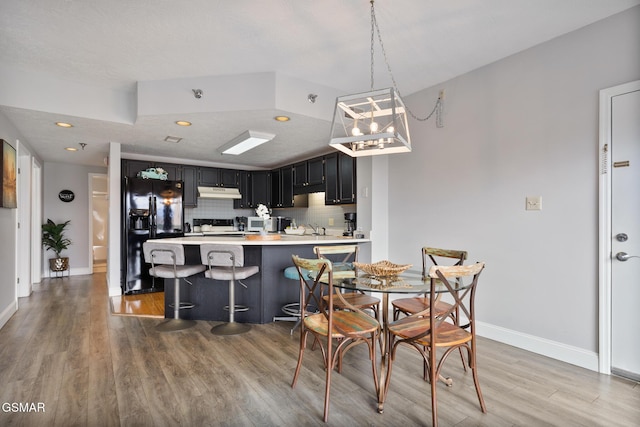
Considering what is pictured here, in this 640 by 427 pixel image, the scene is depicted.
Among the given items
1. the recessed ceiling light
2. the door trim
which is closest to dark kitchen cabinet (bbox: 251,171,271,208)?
the recessed ceiling light

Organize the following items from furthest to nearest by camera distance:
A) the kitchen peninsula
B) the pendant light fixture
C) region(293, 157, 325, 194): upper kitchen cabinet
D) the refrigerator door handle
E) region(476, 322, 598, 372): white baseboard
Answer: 1. region(293, 157, 325, 194): upper kitchen cabinet
2. the refrigerator door handle
3. the kitchen peninsula
4. region(476, 322, 598, 372): white baseboard
5. the pendant light fixture

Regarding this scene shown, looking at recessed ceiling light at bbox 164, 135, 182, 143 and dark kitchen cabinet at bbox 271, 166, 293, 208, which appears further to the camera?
dark kitchen cabinet at bbox 271, 166, 293, 208

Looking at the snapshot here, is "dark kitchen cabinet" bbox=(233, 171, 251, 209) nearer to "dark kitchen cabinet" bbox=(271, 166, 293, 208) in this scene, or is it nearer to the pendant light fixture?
"dark kitchen cabinet" bbox=(271, 166, 293, 208)

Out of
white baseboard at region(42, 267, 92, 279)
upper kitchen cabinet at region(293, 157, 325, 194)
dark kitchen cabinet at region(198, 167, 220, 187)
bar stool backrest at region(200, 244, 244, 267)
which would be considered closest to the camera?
bar stool backrest at region(200, 244, 244, 267)

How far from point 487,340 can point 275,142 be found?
3580 mm

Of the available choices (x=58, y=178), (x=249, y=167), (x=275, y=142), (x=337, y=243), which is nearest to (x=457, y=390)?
(x=337, y=243)

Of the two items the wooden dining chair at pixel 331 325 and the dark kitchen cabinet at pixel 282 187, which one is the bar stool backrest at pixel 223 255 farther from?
the dark kitchen cabinet at pixel 282 187

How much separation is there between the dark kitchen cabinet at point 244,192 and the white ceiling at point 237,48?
99.2 inches

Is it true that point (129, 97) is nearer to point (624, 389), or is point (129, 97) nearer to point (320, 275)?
point (320, 275)

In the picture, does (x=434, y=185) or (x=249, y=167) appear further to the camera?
(x=249, y=167)

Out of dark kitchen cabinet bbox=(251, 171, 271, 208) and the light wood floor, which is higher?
dark kitchen cabinet bbox=(251, 171, 271, 208)

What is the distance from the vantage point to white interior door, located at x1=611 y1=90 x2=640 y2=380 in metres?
2.32

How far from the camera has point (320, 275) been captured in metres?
2.06

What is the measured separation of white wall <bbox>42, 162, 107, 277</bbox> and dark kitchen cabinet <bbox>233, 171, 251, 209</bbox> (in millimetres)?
3124
